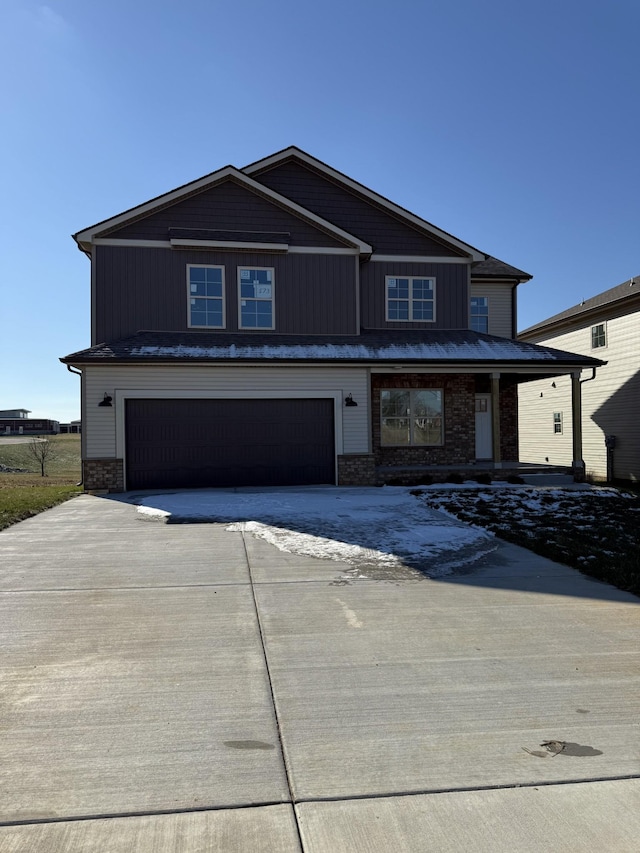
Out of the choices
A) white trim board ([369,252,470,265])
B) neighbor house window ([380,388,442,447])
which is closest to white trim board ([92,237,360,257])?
white trim board ([369,252,470,265])

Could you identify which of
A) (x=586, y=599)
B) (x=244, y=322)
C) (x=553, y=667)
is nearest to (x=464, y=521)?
(x=586, y=599)

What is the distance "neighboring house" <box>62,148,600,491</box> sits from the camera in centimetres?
1464

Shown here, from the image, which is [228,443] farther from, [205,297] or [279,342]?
[205,297]

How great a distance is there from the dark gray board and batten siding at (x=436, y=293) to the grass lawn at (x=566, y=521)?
17.8 feet

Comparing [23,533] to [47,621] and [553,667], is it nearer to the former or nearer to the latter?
[47,621]

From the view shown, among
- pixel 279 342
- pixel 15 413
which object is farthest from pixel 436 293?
pixel 15 413

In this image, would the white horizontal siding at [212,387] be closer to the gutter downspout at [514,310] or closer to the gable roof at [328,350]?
the gable roof at [328,350]

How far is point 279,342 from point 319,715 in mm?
12833

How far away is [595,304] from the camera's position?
766 inches

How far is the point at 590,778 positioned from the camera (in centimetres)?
276

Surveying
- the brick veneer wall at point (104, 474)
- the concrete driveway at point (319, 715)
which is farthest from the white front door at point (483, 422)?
the concrete driveway at point (319, 715)

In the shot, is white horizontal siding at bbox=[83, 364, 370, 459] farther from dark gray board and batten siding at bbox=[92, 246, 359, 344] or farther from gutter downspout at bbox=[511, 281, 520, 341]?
gutter downspout at bbox=[511, 281, 520, 341]

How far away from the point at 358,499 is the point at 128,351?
21.7ft

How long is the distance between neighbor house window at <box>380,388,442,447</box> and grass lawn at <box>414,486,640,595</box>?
3.22 m
